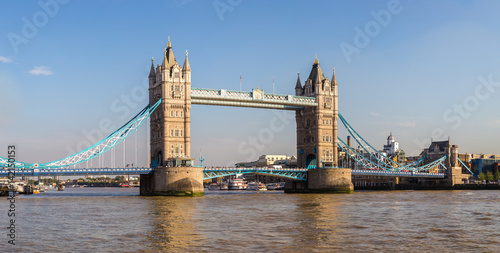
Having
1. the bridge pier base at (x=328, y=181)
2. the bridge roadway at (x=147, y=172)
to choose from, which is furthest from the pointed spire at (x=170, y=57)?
the bridge pier base at (x=328, y=181)

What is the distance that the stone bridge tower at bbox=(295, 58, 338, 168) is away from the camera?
106 meters

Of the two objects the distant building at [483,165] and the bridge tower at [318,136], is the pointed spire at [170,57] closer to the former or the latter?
the bridge tower at [318,136]

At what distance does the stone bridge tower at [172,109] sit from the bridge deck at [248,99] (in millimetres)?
2756

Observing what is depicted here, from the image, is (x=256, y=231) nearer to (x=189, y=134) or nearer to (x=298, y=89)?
(x=189, y=134)

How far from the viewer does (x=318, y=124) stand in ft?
346

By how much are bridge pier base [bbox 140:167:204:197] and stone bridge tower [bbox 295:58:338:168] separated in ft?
97.7

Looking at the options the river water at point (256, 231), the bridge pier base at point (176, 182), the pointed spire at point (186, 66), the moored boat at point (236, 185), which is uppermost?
the pointed spire at point (186, 66)

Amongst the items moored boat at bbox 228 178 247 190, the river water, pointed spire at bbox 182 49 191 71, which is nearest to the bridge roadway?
pointed spire at bbox 182 49 191 71

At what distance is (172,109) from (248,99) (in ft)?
45.7

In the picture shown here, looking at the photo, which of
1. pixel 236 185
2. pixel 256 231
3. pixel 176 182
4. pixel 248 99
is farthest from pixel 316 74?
pixel 256 231

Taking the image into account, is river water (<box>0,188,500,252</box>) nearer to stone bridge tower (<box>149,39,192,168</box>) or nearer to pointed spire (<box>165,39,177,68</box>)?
stone bridge tower (<box>149,39,192,168</box>)

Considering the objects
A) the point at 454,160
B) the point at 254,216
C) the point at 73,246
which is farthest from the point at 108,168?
the point at 454,160

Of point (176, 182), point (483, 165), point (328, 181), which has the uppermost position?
point (483, 165)

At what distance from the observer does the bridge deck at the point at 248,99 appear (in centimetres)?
9212
